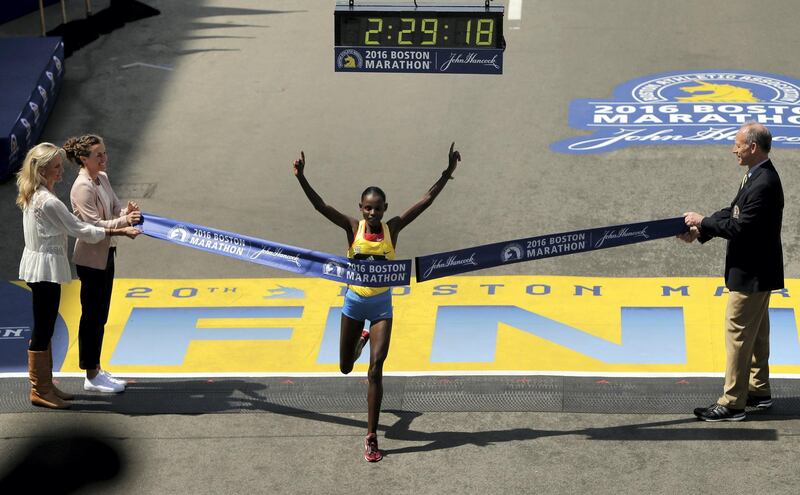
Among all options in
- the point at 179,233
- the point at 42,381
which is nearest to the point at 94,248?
the point at 179,233

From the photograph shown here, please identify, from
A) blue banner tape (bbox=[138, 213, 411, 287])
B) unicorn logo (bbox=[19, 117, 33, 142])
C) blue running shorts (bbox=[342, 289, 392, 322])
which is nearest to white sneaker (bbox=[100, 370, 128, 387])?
blue banner tape (bbox=[138, 213, 411, 287])

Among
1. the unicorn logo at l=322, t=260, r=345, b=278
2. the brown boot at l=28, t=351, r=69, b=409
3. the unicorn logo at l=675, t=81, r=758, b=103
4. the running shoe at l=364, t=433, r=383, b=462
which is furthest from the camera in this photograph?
the unicorn logo at l=675, t=81, r=758, b=103

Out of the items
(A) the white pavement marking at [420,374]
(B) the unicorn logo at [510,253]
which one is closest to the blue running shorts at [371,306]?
(B) the unicorn logo at [510,253]

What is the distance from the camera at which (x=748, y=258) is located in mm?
9625

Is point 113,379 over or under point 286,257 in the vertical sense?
under

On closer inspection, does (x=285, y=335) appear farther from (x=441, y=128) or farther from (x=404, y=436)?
(x=441, y=128)

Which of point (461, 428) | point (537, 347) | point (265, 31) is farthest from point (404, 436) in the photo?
point (265, 31)

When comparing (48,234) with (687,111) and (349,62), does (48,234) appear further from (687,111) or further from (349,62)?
(687,111)

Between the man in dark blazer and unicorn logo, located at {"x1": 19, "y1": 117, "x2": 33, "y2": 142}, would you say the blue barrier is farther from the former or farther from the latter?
the man in dark blazer

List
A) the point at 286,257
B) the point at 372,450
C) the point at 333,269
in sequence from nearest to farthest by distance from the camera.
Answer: the point at 372,450 < the point at 333,269 < the point at 286,257

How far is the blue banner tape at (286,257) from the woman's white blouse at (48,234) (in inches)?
25.9

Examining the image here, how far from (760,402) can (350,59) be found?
675 centimetres

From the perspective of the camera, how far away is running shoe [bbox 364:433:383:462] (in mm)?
9461

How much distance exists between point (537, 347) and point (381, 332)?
2.45 metres
